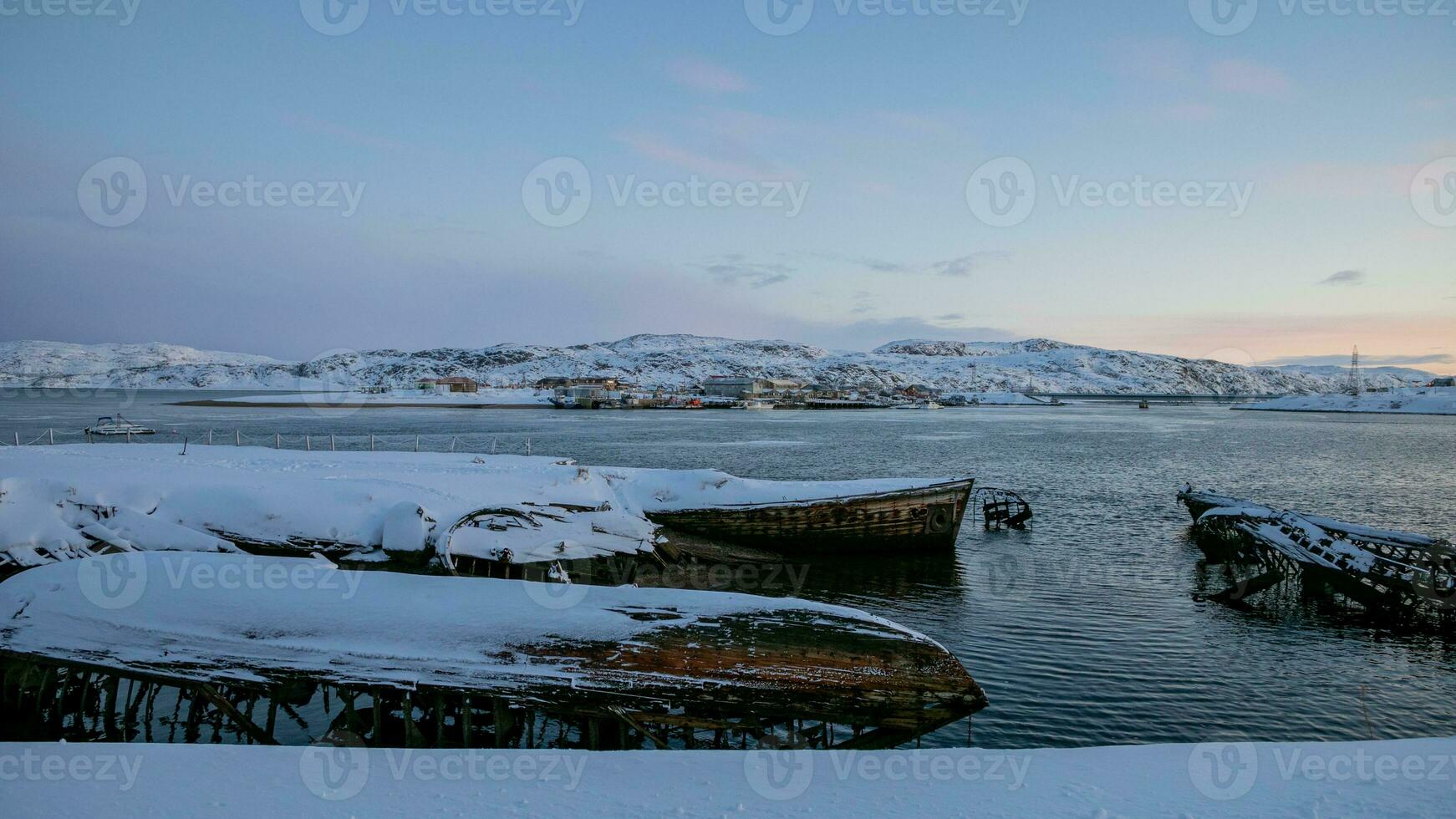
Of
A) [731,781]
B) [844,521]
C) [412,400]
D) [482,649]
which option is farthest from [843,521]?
[412,400]

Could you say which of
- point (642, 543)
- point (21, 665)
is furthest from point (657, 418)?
point (21, 665)

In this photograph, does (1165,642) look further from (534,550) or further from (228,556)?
(228,556)

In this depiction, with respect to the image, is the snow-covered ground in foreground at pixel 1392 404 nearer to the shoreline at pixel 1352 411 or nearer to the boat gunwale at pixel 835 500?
the shoreline at pixel 1352 411

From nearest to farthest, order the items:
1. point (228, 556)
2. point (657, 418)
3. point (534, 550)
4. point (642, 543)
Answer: point (228, 556)
point (534, 550)
point (642, 543)
point (657, 418)

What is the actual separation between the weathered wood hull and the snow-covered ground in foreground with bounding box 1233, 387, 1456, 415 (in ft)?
648

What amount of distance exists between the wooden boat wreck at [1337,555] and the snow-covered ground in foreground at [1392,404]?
192 m

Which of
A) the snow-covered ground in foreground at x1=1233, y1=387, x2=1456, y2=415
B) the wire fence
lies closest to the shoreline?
the snow-covered ground in foreground at x1=1233, y1=387, x2=1456, y2=415

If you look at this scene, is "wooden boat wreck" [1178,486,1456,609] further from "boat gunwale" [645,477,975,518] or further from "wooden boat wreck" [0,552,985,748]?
"wooden boat wreck" [0,552,985,748]

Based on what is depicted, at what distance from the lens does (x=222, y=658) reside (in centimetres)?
954

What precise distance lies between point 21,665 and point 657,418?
389 feet

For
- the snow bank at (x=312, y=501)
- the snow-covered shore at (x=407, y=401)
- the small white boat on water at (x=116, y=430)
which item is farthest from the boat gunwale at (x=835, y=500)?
the snow-covered shore at (x=407, y=401)

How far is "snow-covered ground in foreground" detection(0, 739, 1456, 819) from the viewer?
6.54m

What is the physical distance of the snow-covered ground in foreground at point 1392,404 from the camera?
161875 mm

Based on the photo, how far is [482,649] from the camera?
9.45 meters
